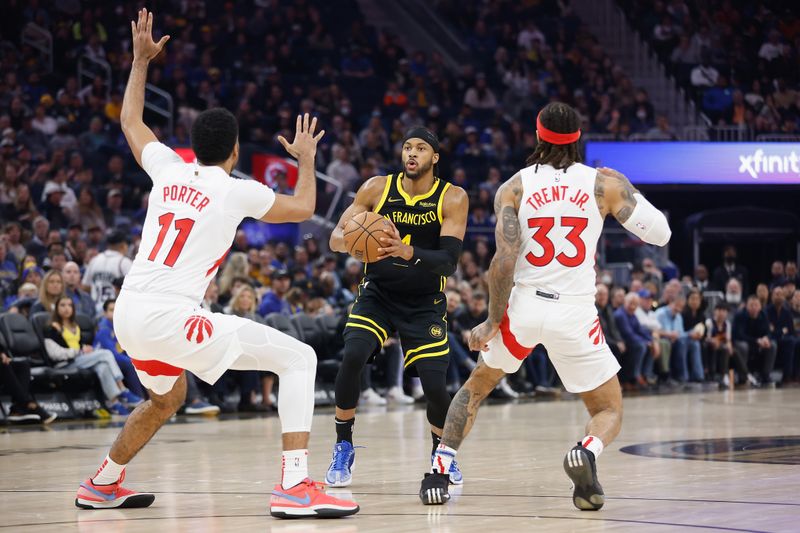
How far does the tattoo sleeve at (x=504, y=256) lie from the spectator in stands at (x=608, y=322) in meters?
11.6

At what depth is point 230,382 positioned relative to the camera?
15.3 metres

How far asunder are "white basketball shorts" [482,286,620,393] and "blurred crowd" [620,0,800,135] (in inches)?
780

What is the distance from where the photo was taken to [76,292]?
1447 cm

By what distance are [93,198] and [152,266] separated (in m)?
12.2

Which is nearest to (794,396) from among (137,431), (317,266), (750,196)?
(317,266)

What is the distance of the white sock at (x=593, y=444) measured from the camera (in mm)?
6727

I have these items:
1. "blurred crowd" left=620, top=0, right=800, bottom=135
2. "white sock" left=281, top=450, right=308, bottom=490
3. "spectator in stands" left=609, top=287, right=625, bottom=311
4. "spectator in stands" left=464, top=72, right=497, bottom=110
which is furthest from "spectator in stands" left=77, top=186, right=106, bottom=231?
"blurred crowd" left=620, top=0, right=800, bottom=135

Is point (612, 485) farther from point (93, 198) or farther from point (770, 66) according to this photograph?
point (770, 66)

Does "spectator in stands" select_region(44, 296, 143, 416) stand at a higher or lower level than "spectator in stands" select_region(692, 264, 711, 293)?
lower

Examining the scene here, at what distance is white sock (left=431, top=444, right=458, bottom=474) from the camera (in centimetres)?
707

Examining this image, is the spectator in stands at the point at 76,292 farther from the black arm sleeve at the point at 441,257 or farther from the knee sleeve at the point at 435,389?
the black arm sleeve at the point at 441,257

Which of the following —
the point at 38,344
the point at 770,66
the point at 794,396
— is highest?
the point at 770,66

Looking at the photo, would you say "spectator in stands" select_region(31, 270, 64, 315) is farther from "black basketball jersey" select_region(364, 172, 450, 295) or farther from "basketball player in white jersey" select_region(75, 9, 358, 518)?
"basketball player in white jersey" select_region(75, 9, 358, 518)

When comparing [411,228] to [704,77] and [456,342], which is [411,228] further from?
[704,77]
